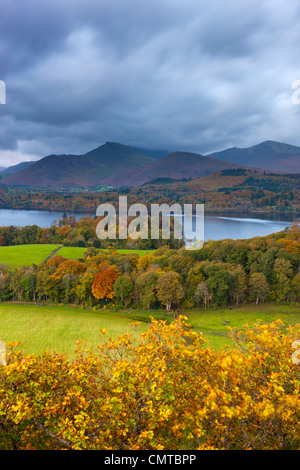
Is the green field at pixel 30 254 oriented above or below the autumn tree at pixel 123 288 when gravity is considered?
above

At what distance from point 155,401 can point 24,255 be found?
47.9m

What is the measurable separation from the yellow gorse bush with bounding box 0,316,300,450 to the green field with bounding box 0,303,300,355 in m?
13.6

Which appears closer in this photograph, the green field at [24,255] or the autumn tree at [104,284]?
the autumn tree at [104,284]

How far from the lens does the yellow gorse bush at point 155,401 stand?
5137 mm

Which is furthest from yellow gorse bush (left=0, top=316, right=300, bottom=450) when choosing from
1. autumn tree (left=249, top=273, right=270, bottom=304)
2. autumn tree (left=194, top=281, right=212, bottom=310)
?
autumn tree (left=249, top=273, right=270, bottom=304)

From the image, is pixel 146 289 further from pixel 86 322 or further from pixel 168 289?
pixel 86 322

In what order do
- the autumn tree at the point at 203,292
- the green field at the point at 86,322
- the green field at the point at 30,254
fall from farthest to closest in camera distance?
the green field at the point at 30,254, the autumn tree at the point at 203,292, the green field at the point at 86,322

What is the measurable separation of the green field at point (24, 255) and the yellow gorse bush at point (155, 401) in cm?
4038

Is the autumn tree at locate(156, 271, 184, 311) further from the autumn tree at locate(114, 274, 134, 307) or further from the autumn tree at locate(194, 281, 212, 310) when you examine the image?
the autumn tree at locate(114, 274, 134, 307)

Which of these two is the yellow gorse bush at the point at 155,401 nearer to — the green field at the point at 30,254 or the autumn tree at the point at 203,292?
the autumn tree at the point at 203,292

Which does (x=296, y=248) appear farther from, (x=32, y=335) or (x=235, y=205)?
(x=235, y=205)

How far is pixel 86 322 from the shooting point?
2550 cm

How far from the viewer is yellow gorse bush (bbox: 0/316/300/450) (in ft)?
16.9

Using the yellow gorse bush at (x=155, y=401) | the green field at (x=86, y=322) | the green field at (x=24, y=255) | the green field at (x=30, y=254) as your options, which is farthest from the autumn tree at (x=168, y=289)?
the green field at (x=24, y=255)
